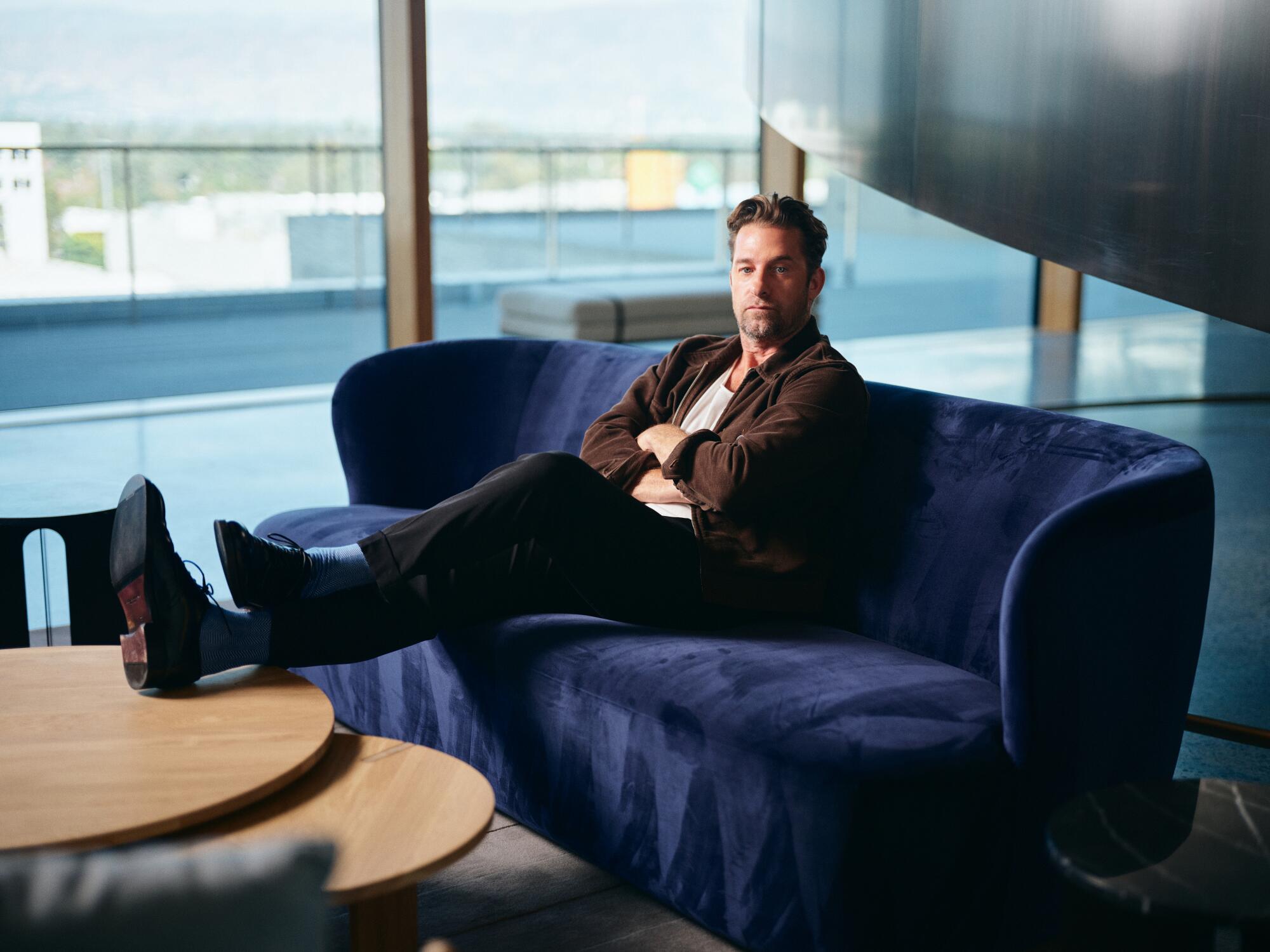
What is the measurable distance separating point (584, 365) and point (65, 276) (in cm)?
377

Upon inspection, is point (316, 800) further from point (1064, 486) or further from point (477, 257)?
point (477, 257)

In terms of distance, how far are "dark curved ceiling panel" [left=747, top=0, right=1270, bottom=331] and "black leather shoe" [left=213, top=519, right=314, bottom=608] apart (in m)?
1.57

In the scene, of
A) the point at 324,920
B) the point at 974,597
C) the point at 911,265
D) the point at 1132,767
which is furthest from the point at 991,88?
the point at 911,265

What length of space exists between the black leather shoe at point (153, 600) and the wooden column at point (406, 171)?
125 inches

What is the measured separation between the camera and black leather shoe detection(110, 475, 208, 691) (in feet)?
6.39

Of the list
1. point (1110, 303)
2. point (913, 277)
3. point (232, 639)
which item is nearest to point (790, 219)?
point (232, 639)

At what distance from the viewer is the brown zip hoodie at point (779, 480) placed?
2240 millimetres

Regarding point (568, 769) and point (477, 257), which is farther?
point (477, 257)

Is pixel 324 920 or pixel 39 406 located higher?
pixel 324 920

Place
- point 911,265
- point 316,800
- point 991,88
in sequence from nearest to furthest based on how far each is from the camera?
point 316,800, point 991,88, point 911,265

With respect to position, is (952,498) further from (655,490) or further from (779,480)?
(655,490)

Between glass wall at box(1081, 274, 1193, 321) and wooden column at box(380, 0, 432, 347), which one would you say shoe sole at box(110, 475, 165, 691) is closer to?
wooden column at box(380, 0, 432, 347)

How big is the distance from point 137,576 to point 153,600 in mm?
50

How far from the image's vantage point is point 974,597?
2160 mm
